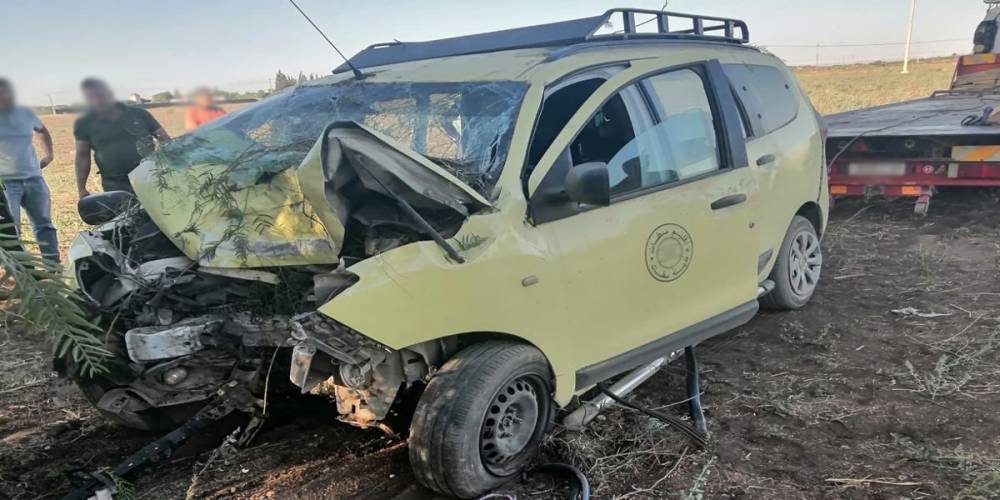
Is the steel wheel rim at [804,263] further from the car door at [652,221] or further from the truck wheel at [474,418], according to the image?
the truck wheel at [474,418]

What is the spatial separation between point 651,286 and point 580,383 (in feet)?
2.06

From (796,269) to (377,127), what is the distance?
10.7 ft

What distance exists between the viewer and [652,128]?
382cm

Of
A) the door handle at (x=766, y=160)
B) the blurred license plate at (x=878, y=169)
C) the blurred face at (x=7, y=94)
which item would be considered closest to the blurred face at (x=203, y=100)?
the blurred face at (x=7, y=94)

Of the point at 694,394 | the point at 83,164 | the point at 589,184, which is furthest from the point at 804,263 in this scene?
the point at 83,164

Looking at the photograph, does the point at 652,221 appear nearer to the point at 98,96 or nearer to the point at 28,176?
the point at 98,96

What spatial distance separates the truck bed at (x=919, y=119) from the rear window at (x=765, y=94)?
3.03 meters

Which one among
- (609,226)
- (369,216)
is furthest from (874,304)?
(369,216)

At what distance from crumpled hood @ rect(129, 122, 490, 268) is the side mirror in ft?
1.22

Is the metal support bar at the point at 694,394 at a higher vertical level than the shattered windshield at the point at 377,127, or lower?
lower

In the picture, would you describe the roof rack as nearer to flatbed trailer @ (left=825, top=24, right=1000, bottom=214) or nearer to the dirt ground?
the dirt ground

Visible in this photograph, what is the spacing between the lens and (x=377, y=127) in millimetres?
3826

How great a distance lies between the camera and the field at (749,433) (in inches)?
127

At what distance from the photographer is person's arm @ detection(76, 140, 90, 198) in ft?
19.7
